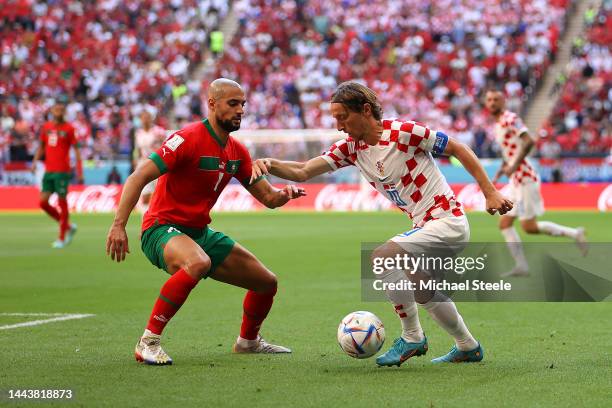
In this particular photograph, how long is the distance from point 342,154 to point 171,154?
1213 millimetres

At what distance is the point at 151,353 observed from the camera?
7129 mm

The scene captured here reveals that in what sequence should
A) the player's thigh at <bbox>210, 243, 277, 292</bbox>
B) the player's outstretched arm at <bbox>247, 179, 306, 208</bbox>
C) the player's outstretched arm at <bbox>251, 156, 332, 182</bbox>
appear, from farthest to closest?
the player's outstretched arm at <bbox>247, 179, 306, 208</bbox>
the player's thigh at <bbox>210, 243, 277, 292</bbox>
the player's outstretched arm at <bbox>251, 156, 332, 182</bbox>

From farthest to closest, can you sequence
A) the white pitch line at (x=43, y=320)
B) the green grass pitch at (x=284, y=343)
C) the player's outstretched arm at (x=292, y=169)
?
the white pitch line at (x=43, y=320) < the player's outstretched arm at (x=292, y=169) < the green grass pitch at (x=284, y=343)

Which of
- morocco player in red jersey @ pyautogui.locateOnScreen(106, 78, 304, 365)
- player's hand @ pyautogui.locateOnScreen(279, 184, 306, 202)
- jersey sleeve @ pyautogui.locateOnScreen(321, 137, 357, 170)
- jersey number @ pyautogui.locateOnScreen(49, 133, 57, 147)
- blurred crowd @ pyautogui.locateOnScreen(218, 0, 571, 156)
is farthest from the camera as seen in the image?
blurred crowd @ pyautogui.locateOnScreen(218, 0, 571, 156)

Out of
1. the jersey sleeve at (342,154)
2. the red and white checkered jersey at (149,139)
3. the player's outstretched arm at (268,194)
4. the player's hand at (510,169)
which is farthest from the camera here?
the red and white checkered jersey at (149,139)

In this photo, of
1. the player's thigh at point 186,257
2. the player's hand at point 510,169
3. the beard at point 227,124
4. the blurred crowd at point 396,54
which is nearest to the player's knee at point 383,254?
the player's thigh at point 186,257

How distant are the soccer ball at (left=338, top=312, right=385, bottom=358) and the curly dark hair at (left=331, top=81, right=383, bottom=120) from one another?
55.2 inches

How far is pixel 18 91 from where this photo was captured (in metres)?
36.6

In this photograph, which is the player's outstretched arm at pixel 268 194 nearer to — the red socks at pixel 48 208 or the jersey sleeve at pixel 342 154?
the jersey sleeve at pixel 342 154

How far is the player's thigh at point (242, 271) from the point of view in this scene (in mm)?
7773

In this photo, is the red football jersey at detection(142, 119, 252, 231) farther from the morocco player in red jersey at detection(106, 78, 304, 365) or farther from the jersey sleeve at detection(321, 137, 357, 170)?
the jersey sleeve at detection(321, 137, 357, 170)

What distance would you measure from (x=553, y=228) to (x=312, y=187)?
62.0 feet

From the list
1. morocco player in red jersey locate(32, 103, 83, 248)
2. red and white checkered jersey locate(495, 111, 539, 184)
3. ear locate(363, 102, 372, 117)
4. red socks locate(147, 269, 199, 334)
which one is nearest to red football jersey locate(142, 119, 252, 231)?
red socks locate(147, 269, 199, 334)

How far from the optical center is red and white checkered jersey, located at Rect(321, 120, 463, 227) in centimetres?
707
